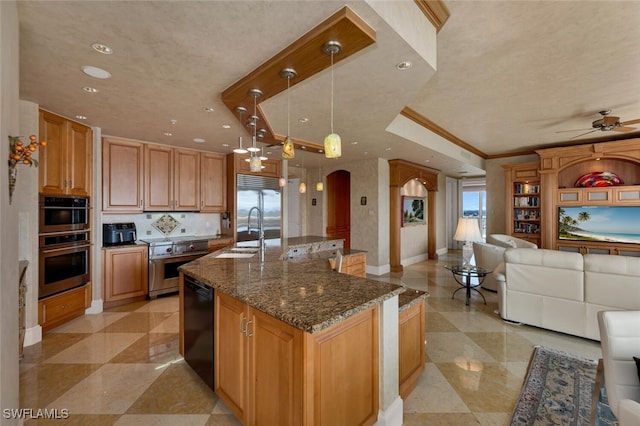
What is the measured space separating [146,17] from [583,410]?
3748mm

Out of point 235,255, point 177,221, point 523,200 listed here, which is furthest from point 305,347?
point 523,200

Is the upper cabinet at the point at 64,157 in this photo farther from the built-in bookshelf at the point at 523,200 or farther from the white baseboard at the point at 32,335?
the built-in bookshelf at the point at 523,200

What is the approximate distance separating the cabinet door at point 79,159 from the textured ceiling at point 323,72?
0.67ft

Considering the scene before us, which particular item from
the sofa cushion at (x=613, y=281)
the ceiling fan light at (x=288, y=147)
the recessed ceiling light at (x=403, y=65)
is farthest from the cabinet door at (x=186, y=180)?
the sofa cushion at (x=613, y=281)

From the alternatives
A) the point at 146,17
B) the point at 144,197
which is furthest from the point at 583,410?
the point at 144,197

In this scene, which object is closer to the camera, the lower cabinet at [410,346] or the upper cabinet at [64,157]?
the lower cabinet at [410,346]

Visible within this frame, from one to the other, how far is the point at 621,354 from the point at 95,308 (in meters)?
5.17

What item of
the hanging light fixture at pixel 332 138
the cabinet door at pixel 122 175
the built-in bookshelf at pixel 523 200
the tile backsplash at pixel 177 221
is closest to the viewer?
the hanging light fixture at pixel 332 138

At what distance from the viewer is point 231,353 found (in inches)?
68.6

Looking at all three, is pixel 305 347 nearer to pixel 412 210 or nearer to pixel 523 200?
pixel 412 210

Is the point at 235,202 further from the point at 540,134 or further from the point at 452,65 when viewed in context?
the point at 540,134

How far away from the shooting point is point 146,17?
A: 1516 mm

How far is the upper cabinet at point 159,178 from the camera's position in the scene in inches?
158

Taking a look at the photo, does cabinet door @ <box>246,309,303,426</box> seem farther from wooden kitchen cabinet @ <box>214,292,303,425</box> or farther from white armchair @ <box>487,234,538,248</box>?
white armchair @ <box>487,234,538,248</box>
